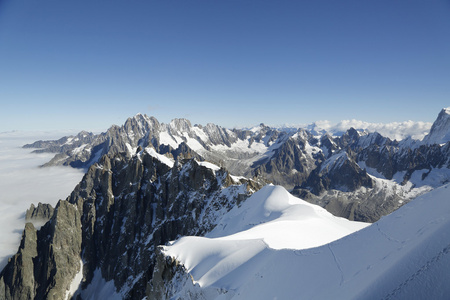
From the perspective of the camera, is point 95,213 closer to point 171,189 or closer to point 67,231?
point 67,231

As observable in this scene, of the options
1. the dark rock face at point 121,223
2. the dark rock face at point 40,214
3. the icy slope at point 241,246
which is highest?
the icy slope at point 241,246

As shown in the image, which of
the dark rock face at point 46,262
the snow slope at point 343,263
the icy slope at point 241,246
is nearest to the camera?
the snow slope at point 343,263

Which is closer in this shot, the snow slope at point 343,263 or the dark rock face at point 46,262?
the snow slope at point 343,263

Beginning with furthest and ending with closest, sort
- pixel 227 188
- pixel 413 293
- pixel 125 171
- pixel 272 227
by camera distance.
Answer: pixel 125 171, pixel 227 188, pixel 272 227, pixel 413 293

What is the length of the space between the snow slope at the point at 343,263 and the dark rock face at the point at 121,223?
138 ft

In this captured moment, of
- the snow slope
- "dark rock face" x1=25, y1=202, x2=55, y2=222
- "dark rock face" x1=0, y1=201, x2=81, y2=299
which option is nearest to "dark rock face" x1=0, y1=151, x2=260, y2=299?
"dark rock face" x1=0, y1=201, x2=81, y2=299

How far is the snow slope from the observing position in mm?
13281

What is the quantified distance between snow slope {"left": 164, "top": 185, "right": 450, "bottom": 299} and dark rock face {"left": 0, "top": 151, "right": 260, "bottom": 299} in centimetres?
4198

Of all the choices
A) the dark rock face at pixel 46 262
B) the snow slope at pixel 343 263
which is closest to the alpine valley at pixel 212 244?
the snow slope at pixel 343 263

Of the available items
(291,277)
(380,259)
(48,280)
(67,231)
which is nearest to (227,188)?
(291,277)

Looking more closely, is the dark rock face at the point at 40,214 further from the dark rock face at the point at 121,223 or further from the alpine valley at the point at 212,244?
the dark rock face at the point at 121,223

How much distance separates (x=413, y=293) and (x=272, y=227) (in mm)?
30700

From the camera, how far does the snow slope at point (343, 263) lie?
43.6 ft

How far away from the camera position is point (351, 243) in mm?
23266
